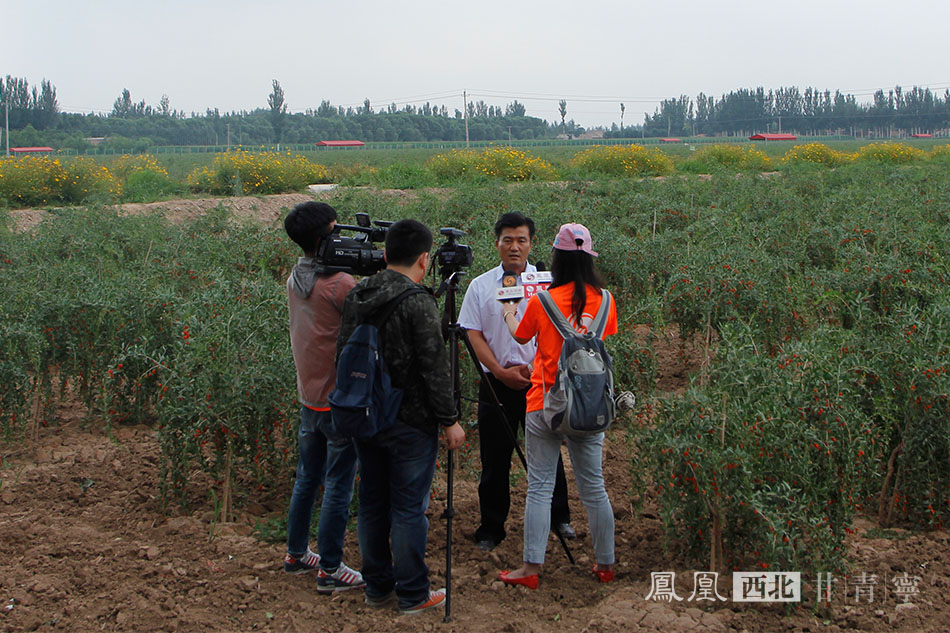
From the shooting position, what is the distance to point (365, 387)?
3.26 meters

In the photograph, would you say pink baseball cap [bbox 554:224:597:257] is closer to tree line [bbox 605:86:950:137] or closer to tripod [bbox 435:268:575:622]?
tripod [bbox 435:268:575:622]

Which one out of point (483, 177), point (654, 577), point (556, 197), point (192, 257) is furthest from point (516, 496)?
point (483, 177)

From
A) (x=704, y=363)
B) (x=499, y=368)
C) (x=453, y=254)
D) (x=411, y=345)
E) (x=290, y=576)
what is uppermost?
(x=453, y=254)

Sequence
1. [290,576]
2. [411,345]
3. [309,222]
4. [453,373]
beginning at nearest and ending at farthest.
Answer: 1. [411,345]
2. [453,373]
3. [309,222]
4. [290,576]

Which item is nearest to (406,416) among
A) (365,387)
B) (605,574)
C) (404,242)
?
(365,387)

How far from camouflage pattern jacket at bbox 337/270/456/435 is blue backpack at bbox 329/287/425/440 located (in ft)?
0.10

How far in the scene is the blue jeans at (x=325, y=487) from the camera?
3742 mm

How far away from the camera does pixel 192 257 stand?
363 inches

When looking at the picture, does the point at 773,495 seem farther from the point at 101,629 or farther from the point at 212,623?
the point at 101,629

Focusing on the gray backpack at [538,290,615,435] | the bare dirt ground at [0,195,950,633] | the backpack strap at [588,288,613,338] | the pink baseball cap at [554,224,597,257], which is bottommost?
the bare dirt ground at [0,195,950,633]

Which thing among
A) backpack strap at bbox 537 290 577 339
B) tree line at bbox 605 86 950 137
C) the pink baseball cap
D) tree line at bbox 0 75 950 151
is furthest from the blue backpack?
tree line at bbox 605 86 950 137

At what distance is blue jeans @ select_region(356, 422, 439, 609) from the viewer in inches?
135

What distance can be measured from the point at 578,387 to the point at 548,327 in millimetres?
307

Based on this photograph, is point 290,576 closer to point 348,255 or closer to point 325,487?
point 325,487
